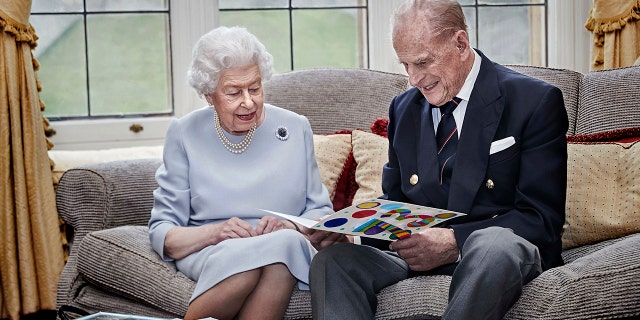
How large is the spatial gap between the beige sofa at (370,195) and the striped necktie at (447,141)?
276 millimetres

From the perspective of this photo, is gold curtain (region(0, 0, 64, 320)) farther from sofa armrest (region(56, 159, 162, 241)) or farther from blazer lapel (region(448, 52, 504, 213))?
blazer lapel (region(448, 52, 504, 213))

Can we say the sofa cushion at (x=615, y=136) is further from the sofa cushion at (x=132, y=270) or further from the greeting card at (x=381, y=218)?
the sofa cushion at (x=132, y=270)

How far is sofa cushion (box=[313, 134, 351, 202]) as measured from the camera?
293 centimetres

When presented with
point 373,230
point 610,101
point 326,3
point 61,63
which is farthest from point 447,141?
point 61,63

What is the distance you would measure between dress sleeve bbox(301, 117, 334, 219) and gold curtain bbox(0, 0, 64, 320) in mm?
Answer: 1341

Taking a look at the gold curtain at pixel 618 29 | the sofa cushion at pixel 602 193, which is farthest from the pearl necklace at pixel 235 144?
the gold curtain at pixel 618 29

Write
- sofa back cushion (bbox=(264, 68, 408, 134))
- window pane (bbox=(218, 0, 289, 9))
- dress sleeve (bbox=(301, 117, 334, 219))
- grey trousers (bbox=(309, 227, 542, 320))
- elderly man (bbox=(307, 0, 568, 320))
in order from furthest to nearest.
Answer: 1. window pane (bbox=(218, 0, 289, 9))
2. sofa back cushion (bbox=(264, 68, 408, 134))
3. dress sleeve (bbox=(301, 117, 334, 219))
4. elderly man (bbox=(307, 0, 568, 320))
5. grey trousers (bbox=(309, 227, 542, 320))

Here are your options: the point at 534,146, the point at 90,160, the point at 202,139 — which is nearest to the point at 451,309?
the point at 534,146

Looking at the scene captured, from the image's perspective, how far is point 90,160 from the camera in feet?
11.3

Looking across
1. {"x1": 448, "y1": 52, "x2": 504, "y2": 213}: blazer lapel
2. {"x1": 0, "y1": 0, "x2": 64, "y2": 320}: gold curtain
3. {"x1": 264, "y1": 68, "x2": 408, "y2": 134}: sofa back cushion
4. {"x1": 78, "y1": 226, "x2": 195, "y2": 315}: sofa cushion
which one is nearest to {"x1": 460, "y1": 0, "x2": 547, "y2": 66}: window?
{"x1": 264, "y1": 68, "x2": 408, "y2": 134}: sofa back cushion

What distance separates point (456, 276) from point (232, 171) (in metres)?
0.88

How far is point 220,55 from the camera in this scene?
2.51 metres

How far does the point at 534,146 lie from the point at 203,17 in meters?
2.08

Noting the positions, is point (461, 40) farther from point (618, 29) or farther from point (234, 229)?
point (618, 29)
